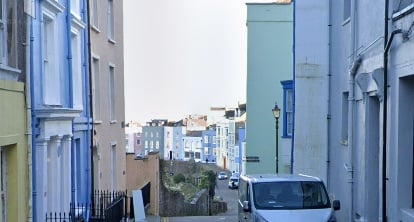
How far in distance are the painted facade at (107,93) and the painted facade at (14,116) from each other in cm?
751

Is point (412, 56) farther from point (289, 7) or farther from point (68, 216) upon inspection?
point (289, 7)

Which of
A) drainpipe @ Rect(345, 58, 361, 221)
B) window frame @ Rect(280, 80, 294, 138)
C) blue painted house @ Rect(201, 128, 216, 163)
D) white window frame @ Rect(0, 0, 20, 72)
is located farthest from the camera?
blue painted house @ Rect(201, 128, 216, 163)

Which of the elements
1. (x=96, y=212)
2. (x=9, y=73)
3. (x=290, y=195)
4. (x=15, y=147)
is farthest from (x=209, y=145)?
(x=9, y=73)

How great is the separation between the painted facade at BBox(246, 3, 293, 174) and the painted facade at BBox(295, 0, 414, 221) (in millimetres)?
9365

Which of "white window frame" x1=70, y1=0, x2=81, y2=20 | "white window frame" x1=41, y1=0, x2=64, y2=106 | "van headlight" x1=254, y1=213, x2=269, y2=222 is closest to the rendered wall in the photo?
→ "white window frame" x1=41, y1=0, x2=64, y2=106

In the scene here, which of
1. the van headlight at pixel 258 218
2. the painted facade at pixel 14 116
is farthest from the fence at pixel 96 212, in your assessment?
the van headlight at pixel 258 218

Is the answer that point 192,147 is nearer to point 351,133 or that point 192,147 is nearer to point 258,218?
point 351,133

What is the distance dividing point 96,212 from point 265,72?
16160 mm

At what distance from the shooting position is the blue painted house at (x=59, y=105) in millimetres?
11531

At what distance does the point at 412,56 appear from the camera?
9.38 metres

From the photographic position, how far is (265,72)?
31062 mm

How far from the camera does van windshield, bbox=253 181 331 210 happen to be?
12.9 meters

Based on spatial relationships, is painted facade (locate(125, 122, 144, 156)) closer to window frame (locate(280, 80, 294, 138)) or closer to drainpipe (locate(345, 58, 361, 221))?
window frame (locate(280, 80, 294, 138))

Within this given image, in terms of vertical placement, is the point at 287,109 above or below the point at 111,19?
below
